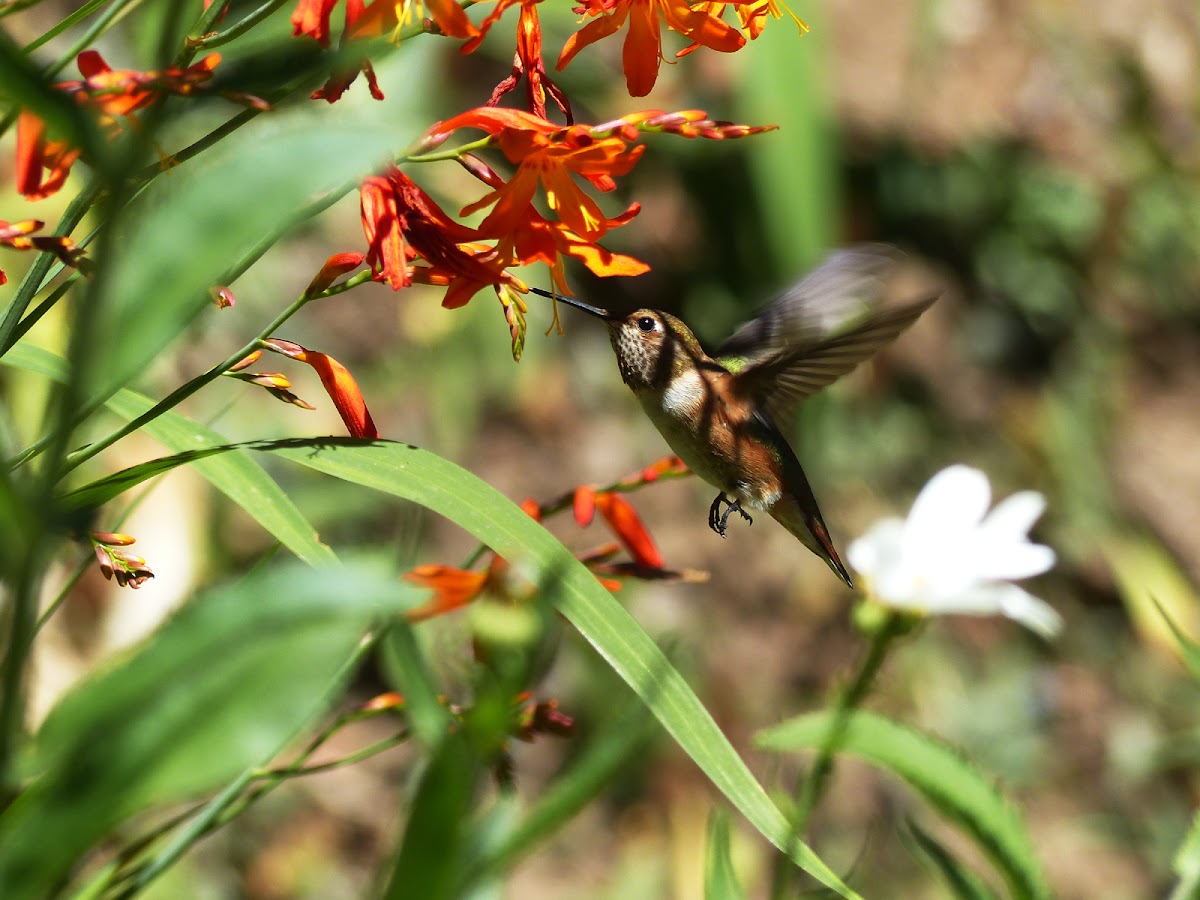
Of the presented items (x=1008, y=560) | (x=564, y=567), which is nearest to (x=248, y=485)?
(x=564, y=567)

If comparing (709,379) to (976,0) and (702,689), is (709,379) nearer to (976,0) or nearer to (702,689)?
(702,689)

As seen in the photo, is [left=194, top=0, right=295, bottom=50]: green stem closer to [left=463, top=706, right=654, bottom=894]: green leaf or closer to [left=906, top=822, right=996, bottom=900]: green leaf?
[left=463, top=706, right=654, bottom=894]: green leaf

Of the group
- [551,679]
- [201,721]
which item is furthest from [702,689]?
[201,721]

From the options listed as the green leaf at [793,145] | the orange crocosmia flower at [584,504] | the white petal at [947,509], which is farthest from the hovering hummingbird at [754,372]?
the green leaf at [793,145]

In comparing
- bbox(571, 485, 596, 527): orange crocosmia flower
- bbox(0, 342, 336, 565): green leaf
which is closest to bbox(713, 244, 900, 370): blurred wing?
bbox(571, 485, 596, 527): orange crocosmia flower

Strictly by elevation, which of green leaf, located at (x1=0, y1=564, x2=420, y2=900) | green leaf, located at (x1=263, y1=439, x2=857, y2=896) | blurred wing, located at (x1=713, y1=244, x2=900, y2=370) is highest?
green leaf, located at (x1=0, y1=564, x2=420, y2=900)

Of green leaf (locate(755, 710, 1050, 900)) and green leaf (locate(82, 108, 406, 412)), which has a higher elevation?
green leaf (locate(82, 108, 406, 412))
